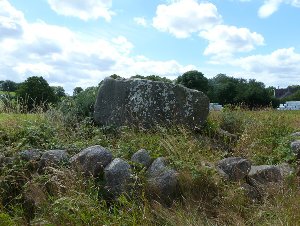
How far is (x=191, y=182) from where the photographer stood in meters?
5.53

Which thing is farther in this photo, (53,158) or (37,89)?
(37,89)

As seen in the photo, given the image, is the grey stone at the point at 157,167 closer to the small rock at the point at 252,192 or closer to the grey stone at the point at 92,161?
the grey stone at the point at 92,161

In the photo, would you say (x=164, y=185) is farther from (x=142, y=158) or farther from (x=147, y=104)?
(x=147, y=104)

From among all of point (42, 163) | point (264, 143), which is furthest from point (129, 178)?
point (264, 143)

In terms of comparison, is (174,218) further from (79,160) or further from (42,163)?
(42,163)

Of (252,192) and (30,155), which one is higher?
(30,155)

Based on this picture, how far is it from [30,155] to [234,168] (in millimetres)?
3296

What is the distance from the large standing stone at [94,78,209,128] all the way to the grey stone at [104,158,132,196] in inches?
128

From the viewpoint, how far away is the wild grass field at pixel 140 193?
4.89 m

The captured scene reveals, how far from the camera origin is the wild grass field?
4.89 meters

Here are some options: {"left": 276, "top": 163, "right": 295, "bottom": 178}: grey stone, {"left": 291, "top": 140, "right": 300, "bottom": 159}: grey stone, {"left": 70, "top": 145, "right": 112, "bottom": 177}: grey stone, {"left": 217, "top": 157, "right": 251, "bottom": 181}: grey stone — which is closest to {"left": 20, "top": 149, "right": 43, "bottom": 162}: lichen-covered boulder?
{"left": 70, "top": 145, "right": 112, "bottom": 177}: grey stone

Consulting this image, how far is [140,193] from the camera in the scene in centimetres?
552

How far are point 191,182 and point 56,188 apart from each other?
75.1 inches

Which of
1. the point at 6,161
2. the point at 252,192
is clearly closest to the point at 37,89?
the point at 6,161
